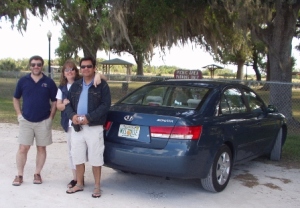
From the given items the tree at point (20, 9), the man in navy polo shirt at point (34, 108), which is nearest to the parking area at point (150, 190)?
the man in navy polo shirt at point (34, 108)

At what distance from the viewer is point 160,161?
4.68 meters

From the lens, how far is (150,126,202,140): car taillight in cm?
470

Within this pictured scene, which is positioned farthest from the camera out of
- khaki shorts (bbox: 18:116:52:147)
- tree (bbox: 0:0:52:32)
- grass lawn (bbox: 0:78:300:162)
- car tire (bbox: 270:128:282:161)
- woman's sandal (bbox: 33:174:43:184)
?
tree (bbox: 0:0:52:32)

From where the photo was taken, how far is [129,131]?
4.99 metres

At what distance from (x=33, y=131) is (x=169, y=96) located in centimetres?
193

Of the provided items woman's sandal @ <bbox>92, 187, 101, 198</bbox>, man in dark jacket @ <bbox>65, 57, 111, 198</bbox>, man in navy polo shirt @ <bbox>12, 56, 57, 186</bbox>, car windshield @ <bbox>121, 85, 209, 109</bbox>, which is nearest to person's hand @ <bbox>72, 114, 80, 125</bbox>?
Result: man in dark jacket @ <bbox>65, 57, 111, 198</bbox>

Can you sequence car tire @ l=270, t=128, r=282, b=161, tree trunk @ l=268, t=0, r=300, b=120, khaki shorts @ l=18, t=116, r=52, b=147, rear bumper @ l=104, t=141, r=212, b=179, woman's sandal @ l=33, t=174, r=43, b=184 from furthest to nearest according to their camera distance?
1. tree trunk @ l=268, t=0, r=300, b=120
2. car tire @ l=270, t=128, r=282, b=161
3. woman's sandal @ l=33, t=174, r=43, b=184
4. khaki shorts @ l=18, t=116, r=52, b=147
5. rear bumper @ l=104, t=141, r=212, b=179

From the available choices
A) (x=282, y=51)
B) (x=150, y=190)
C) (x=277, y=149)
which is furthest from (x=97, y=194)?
(x=282, y=51)

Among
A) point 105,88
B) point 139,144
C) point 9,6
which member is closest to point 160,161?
point 139,144

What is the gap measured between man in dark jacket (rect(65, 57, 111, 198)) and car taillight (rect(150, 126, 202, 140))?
0.67m

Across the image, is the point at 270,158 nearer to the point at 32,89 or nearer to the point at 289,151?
the point at 289,151

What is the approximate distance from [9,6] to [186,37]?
7.55 m

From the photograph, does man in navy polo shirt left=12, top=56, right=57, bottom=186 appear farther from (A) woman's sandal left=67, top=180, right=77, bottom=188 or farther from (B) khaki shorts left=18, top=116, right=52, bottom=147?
(A) woman's sandal left=67, top=180, right=77, bottom=188

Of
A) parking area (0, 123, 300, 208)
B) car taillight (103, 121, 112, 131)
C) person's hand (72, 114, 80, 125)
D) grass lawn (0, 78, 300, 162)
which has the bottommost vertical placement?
parking area (0, 123, 300, 208)
